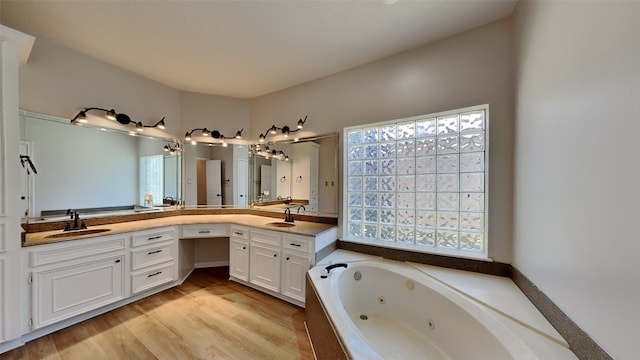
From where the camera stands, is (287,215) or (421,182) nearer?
(421,182)

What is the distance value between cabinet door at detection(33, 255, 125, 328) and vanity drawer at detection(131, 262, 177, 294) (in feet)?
0.34

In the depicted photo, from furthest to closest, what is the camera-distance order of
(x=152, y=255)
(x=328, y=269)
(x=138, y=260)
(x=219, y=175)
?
1. (x=219, y=175)
2. (x=152, y=255)
3. (x=138, y=260)
4. (x=328, y=269)

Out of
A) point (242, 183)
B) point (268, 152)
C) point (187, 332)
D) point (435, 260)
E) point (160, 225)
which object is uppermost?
point (268, 152)

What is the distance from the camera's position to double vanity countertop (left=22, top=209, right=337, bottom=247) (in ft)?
6.58

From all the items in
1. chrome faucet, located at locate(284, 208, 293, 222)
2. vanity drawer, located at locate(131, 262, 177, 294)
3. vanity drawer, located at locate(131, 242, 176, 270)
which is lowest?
vanity drawer, located at locate(131, 262, 177, 294)

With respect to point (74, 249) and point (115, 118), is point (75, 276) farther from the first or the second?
point (115, 118)

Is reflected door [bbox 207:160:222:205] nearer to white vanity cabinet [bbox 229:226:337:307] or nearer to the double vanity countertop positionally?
the double vanity countertop

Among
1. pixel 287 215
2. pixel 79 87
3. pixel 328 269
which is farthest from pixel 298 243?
pixel 79 87

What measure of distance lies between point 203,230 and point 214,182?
848mm

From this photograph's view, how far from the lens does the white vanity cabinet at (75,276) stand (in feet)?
5.66

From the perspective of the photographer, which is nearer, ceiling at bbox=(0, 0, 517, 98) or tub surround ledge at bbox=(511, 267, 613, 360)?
tub surround ledge at bbox=(511, 267, 613, 360)

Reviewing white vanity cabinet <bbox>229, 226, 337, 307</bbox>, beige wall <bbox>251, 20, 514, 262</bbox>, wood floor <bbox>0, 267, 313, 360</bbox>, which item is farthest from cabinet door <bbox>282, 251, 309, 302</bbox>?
beige wall <bbox>251, 20, 514, 262</bbox>

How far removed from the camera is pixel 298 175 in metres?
2.97

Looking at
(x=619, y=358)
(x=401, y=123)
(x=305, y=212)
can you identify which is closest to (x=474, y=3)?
(x=401, y=123)
